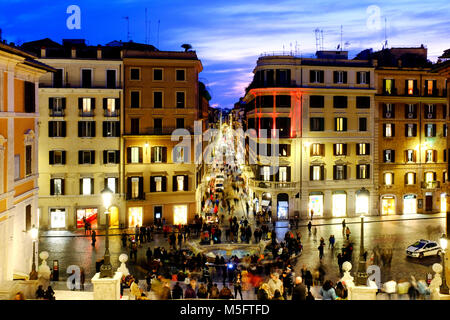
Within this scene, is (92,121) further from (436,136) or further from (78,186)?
(436,136)

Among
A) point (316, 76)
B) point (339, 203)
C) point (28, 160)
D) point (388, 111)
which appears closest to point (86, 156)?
point (28, 160)

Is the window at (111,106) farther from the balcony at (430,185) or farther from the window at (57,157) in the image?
the balcony at (430,185)

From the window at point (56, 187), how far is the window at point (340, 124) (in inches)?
990

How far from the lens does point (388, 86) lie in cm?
4706

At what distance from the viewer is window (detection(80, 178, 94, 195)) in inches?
1613

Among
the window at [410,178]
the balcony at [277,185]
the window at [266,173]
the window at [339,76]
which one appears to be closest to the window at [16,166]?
the balcony at [277,185]

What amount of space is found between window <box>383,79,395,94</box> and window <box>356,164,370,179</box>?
7.39 m

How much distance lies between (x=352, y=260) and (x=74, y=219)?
2317 centimetres

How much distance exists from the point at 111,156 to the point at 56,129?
16.3ft

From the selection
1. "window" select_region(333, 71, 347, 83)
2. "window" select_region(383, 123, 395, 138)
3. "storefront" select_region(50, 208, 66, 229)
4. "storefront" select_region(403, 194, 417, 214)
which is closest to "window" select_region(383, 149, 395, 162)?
"window" select_region(383, 123, 395, 138)

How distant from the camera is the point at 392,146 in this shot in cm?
4731

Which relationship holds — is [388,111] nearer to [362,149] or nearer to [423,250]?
[362,149]

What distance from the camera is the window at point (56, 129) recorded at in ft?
133

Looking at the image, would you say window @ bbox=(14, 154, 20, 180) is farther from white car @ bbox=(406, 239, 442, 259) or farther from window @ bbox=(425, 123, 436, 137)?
window @ bbox=(425, 123, 436, 137)
